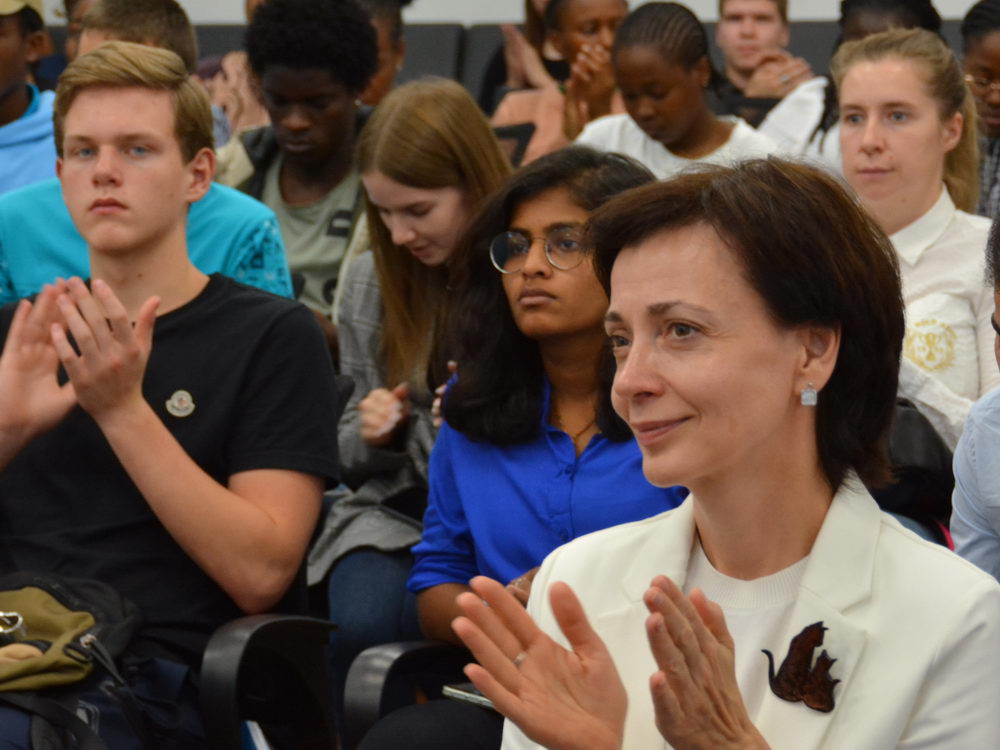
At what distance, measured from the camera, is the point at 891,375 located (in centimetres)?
170

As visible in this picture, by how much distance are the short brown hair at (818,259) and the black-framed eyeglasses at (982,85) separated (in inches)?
84.5

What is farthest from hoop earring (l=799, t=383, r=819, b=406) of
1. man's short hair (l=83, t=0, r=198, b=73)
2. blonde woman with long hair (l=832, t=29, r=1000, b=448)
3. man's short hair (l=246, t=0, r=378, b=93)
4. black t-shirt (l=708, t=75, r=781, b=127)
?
black t-shirt (l=708, t=75, r=781, b=127)

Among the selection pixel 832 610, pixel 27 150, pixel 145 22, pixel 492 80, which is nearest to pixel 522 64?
pixel 492 80

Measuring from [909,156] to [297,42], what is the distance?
1.63 m

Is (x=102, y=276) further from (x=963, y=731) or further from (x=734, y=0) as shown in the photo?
(x=734, y=0)

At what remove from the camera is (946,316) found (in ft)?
9.29

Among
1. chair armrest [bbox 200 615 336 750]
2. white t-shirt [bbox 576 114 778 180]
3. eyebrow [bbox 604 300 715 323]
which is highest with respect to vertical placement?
eyebrow [bbox 604 300 715 323]

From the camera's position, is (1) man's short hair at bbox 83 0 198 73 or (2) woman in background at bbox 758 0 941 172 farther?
(2) woman in background at bbox 758 0 941 172

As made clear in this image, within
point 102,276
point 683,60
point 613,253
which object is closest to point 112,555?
point 102,276

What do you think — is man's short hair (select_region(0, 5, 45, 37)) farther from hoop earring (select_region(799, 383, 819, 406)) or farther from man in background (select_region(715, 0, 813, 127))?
hoop earring (select_region(799, 383, 819, 406))

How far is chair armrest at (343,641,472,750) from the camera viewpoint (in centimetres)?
219

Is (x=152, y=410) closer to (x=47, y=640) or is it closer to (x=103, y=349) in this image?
(x=103, y=349)

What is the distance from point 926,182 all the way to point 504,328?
1066mm

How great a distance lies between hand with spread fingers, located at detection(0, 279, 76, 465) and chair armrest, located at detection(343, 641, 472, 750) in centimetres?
61
